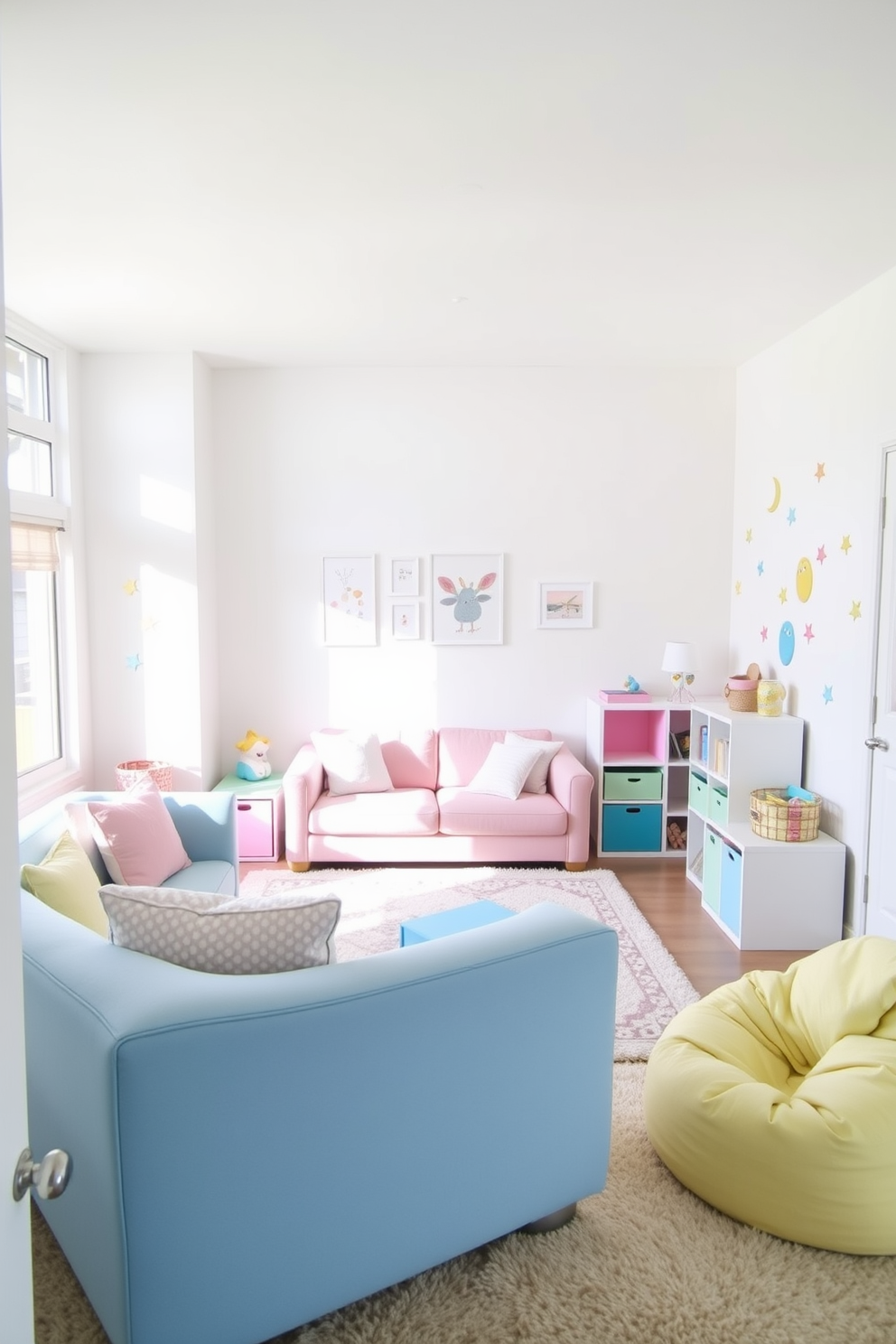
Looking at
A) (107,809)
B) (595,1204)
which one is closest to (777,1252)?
(595,1204)

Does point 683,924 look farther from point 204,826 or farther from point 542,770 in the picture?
point 204,826

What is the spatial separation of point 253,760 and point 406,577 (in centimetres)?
140

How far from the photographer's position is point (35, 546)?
176 inches

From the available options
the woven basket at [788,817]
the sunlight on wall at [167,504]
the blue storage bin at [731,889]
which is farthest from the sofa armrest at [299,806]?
the woven basket at [788,817]

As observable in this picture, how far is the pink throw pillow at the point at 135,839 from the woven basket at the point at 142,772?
46.0 inches

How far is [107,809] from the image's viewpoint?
3346mm

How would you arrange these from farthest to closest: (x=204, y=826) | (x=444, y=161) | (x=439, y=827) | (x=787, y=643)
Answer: (x=439, y=827) < (x=787, y=643) < (x=204, y=826) < (x=444, y=161)

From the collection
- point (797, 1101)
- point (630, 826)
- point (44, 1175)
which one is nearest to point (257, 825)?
point (630, 826)

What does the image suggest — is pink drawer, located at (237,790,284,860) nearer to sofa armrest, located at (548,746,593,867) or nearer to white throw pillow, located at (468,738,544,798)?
white throw pillow, located at (468,738,544,798)

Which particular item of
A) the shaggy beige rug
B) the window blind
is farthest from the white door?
the window blind

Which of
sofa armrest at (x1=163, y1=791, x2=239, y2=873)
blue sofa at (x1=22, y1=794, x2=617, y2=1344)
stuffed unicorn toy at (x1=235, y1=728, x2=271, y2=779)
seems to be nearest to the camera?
blue sofa at (x1=22, y1=794, x2=617, y2=1344)

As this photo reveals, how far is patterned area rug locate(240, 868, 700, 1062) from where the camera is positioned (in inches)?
131

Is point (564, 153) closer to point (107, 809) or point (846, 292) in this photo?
point (846, 292)

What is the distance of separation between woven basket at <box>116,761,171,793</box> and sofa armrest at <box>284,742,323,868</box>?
0.62 m
